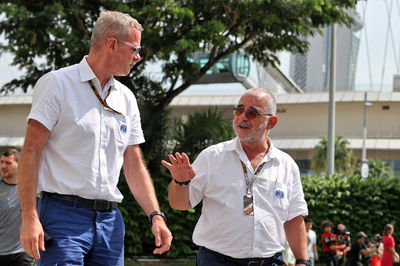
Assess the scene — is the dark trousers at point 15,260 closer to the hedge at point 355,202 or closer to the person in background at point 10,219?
the person in background at point 10,219

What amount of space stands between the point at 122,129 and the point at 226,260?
1466 mm

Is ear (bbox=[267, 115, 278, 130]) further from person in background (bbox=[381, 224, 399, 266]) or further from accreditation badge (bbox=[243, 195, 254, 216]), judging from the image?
person in background (bbox=[381, 224, 399, 266])

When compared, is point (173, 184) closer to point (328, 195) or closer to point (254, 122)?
point (254, 122)

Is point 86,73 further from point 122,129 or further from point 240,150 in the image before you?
point 240,150

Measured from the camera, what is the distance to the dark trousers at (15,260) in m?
8.48

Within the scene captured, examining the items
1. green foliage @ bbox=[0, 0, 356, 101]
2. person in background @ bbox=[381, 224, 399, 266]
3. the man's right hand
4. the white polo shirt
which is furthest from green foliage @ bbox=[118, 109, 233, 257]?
the man's right hand

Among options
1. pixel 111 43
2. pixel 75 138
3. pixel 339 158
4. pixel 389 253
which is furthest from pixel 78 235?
pixel 339 158

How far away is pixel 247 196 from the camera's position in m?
5.50

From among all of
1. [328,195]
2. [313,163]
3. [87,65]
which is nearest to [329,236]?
[328,195]

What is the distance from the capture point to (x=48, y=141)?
4.37 metres

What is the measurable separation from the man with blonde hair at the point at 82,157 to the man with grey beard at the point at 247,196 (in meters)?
0.94

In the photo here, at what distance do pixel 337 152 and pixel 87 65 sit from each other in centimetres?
6976

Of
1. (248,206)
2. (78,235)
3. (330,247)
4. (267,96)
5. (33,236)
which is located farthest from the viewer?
(330,247)

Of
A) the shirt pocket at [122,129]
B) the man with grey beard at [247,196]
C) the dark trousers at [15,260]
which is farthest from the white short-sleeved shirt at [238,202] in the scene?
the dark trousers at [15,260]
